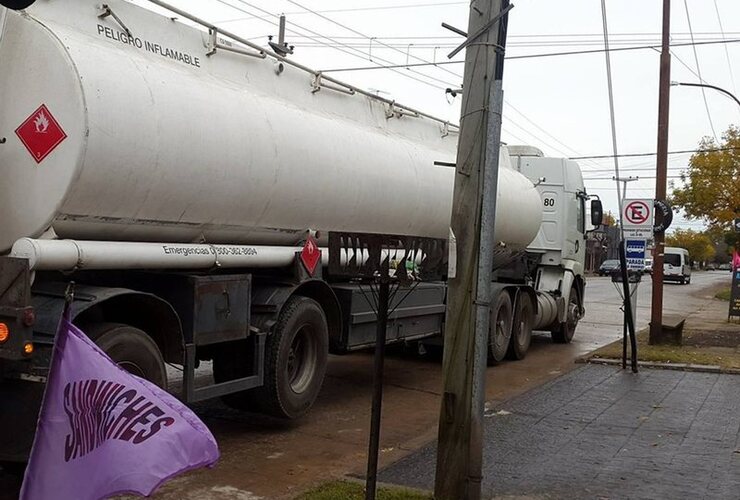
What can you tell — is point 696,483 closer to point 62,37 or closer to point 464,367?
point 464,367

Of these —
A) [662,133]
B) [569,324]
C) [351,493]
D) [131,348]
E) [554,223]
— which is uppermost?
[662,133]

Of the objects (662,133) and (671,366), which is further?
(662,133)

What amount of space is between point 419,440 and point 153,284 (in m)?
3.06

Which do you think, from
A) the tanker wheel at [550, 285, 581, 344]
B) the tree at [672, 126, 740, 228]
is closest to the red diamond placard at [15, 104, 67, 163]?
the tanker wheel at [550, 285, 581, 344]

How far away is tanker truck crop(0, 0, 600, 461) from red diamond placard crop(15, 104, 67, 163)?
0.01 m

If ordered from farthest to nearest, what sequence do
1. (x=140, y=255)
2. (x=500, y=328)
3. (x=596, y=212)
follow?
(x=596, y=212) → (x=500, y=328) → (x=140, y=255)

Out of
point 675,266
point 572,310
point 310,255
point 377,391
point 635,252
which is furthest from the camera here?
point 675,266

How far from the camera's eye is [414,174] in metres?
9.77

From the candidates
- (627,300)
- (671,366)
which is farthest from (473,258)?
(671,366)

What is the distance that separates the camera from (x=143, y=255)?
20.1 feet

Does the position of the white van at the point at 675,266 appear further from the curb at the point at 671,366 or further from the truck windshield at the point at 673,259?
the curb at the point at 671,366

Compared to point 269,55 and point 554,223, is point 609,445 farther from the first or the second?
point 554,223

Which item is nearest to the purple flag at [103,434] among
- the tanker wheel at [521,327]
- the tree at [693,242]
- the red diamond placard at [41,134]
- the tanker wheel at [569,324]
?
the red diamond placard at [41,134]

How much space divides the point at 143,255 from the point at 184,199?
570 mm
